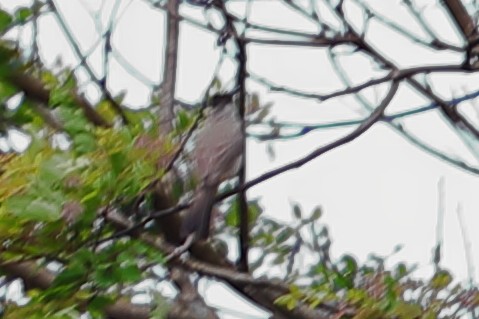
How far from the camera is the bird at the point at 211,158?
104 cm

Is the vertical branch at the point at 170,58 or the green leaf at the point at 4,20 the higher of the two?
the vertical branch at the point at 170,58

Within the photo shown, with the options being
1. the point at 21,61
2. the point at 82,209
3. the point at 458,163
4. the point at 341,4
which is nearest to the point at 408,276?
the point at 458,163

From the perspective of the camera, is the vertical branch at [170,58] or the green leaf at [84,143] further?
the vertical branch at [170,58]

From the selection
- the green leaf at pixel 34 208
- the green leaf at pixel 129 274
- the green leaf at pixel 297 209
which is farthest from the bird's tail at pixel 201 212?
the green leaf at pixel 297 209

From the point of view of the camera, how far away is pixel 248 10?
123 centimetres

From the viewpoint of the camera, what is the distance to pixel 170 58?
1.42 metres

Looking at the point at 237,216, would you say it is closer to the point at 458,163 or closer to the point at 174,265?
the point at 174,265

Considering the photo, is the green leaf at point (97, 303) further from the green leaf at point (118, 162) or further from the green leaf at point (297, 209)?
the green leaf at point (297, 209)

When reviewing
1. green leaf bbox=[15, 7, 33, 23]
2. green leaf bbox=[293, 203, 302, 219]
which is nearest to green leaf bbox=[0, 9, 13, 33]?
green leaf bbox=[15, 7, 33, 23]

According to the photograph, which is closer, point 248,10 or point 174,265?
point 174,265

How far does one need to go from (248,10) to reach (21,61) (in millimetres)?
306

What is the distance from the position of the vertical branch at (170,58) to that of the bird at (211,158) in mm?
146

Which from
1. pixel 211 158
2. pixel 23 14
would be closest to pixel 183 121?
pixel 211 158

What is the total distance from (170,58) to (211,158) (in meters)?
0.39
